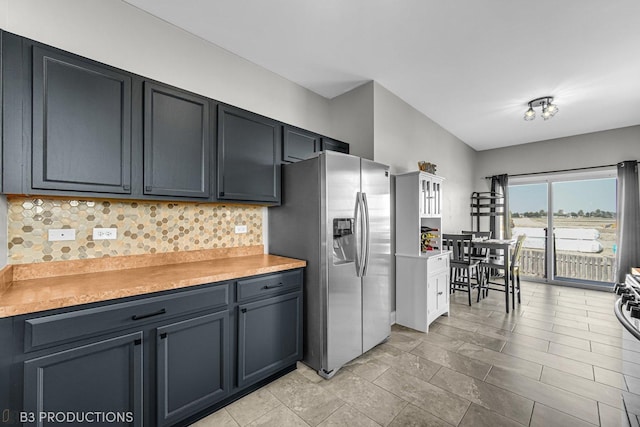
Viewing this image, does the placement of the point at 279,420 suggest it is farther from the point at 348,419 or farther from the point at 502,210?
the point at 502,210

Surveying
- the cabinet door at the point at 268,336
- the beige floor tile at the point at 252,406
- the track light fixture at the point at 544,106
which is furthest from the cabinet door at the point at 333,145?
the track light fixture at the point at 544,106

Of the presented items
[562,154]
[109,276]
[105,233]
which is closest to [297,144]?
[105,233]

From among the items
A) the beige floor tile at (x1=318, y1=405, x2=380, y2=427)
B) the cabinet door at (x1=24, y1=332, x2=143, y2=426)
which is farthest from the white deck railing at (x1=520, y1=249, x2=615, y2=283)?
the cabinet door at (x1=24, y1=332, x2=143, y2=426)

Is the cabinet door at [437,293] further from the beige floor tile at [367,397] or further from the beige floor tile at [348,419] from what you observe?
the beige floor tile at [348,419]

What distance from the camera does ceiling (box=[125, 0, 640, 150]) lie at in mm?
2117

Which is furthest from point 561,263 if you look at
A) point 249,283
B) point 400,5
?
point 249,283

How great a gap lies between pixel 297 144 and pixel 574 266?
20.6ft

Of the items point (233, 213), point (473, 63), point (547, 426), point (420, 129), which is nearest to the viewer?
point (547, 426)

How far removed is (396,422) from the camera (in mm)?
1761

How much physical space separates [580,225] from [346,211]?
5.75m

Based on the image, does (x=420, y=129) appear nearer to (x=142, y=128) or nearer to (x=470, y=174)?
(x=470, y=174)

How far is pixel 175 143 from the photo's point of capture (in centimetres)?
196

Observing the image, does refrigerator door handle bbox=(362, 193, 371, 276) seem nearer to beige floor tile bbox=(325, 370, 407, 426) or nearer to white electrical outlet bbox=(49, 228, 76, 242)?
beige floor tile bbox=(325, 370, 407, 426)

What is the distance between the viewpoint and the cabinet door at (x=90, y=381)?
1.22 meters
